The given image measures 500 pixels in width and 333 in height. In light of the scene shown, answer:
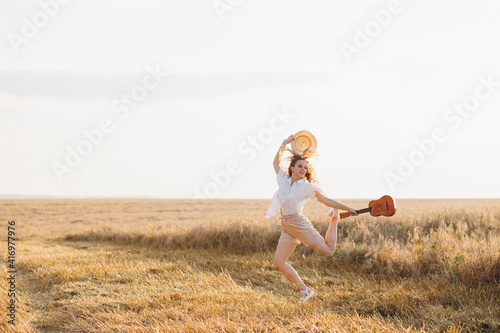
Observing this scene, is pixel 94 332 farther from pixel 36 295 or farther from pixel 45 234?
pixel 45 234

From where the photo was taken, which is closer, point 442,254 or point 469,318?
point 469,318

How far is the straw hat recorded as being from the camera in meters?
7.27

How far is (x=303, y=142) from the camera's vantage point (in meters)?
7.29

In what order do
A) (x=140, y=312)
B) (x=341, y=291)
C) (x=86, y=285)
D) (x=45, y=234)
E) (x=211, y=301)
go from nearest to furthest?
(x=140, y=312) → (x=211, y=301) → (x=341, y=291) → (x=86, y=285) → (x=45, y=234)

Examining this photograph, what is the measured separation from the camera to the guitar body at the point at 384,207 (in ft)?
21.0

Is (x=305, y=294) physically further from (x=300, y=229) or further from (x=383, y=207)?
(x=383, y=207)

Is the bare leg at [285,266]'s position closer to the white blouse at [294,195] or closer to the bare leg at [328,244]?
the bare leg at [328,244]

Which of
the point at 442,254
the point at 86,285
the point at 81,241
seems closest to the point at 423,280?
the point at 442,254

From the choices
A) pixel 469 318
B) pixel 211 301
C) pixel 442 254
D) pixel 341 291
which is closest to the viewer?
pixel 469 318

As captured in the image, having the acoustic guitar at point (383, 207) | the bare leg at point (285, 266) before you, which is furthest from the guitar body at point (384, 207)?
the bare leg at point (285, 266)

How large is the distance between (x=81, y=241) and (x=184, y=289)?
1257cm

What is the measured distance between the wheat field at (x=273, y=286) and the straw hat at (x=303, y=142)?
2.55 meters

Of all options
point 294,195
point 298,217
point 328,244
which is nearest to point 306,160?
point 294,195

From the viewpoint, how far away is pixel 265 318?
19.4 ft
